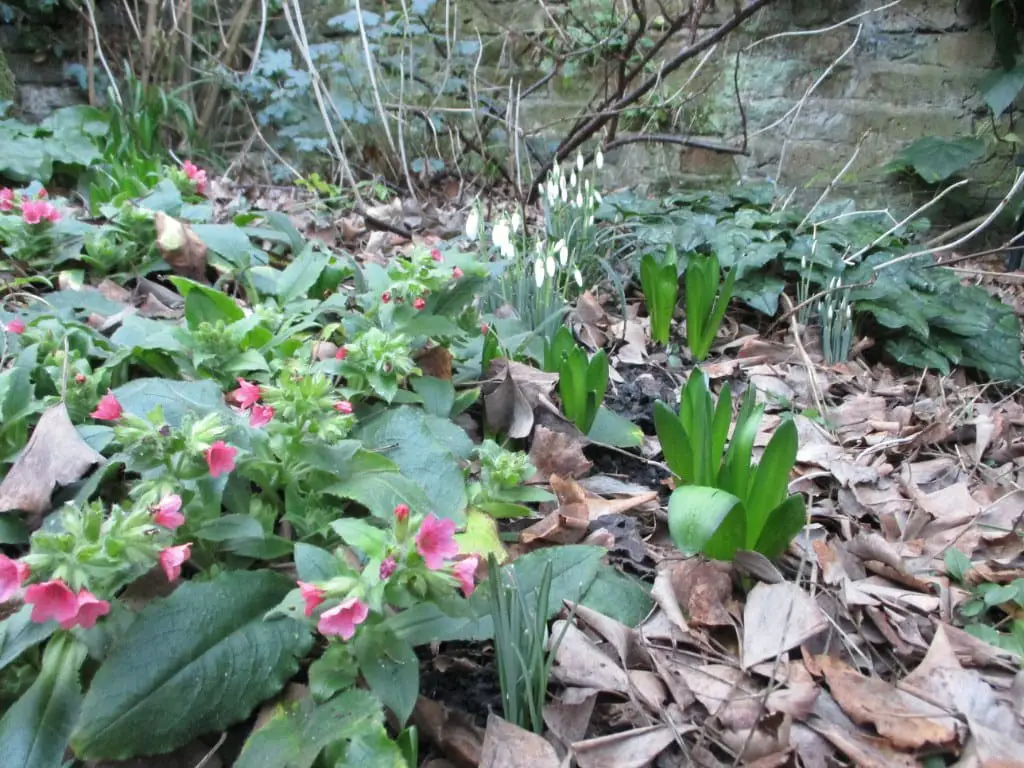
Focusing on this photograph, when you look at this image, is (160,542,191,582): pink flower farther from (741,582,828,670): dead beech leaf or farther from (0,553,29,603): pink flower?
(741,582,828,670): dead beech leaf

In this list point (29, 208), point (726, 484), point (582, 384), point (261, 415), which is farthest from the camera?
point (29, 208)

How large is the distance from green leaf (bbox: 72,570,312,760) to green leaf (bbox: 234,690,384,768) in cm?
5

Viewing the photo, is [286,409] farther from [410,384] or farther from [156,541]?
[410,384]

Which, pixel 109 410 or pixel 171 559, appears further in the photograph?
pixel 109 410

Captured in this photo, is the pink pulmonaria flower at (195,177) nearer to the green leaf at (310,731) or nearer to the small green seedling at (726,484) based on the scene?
the small green seedling at (726,484)

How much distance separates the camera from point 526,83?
374cm

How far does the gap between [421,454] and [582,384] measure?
1.30ft

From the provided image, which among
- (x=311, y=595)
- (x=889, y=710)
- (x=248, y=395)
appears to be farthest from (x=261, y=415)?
(x=889, y=710)

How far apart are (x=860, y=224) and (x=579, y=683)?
90.1 inches

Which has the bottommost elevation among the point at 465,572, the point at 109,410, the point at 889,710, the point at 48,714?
the point at 889,710

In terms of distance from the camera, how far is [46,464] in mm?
974

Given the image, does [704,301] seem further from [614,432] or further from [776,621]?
[776,621]

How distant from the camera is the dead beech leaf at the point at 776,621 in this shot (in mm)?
899

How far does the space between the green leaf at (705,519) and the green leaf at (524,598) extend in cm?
12
